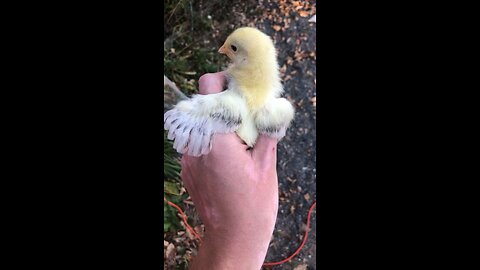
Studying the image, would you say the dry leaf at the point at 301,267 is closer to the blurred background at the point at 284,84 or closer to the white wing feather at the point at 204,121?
the blurred background at the point at 284,84

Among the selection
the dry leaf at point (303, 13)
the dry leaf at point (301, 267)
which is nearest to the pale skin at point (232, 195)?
the dry leaf at point (301, 267)

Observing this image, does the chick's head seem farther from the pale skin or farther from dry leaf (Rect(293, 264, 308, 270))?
dry leaf (Rect(293, 264, 308, 270))

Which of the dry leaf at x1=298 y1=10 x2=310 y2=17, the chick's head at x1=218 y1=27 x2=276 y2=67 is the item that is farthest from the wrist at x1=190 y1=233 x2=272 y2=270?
the dry leaf at x1=298 y1=10 x2=310 y2=17

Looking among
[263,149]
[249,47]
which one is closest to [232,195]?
[263,149]

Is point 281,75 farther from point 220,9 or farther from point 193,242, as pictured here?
point 193,242
